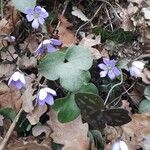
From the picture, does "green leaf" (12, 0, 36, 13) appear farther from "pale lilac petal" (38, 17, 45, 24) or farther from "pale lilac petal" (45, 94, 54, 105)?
"pale lilac petal" (45, 94, 54, 105)

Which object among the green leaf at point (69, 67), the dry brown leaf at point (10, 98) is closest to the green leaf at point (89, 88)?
the green leaf at point (69, 67)

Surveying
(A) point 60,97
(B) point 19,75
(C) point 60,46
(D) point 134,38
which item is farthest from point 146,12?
(B) point 19,75

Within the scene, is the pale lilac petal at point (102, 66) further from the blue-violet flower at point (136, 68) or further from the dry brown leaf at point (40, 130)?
the dry brown leaf at point (40, 130)

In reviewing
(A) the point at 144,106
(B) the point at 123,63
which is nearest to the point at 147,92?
(A) the point at 144,106

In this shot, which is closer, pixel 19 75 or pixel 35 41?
pixel 19 75

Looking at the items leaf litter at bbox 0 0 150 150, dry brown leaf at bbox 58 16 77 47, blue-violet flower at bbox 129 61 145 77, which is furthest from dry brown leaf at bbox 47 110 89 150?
dry brown leaf at bbox 58 16 77 47

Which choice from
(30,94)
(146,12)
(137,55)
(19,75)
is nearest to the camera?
(19,75)

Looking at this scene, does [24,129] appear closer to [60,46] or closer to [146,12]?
[60,46]
